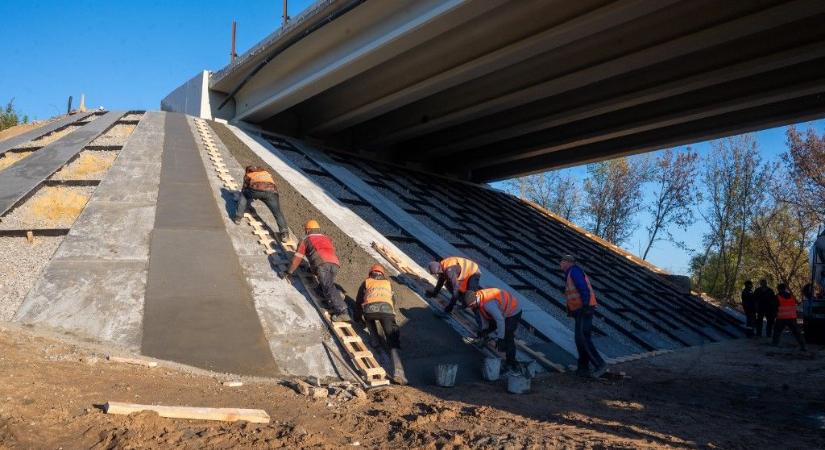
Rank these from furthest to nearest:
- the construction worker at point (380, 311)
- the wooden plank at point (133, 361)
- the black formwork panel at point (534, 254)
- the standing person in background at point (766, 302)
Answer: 1. the standing person in background at point (766, 302)
2. the black formwork panel at point (534, 254)
3. the construction worker at point (380, 311)
4. the wooden plank at point (133, 361)

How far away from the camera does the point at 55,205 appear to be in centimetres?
948

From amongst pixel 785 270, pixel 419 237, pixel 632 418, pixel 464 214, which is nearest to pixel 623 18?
pixel 419 237

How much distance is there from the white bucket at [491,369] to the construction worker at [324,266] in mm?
1999

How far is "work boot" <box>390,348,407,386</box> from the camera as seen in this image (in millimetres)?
6457

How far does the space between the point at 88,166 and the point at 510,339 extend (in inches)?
394

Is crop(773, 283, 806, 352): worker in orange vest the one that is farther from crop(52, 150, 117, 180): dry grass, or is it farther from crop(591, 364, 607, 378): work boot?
crop(52, 150, 117, 180): dry grass

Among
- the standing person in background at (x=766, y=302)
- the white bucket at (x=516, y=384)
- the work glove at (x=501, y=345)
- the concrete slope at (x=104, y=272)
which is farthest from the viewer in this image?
the standing person in background at (x=766, y=302)

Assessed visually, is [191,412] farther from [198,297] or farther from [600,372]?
[600,372]

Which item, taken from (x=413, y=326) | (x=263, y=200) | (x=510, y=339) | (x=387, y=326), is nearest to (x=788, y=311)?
(x=510, y=339)

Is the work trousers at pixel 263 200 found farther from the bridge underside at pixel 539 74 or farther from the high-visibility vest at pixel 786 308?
the high-visibility vest at pixel 786 308

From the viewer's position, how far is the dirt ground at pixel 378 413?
4031 mm

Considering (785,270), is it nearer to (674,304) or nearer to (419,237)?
(674,304)

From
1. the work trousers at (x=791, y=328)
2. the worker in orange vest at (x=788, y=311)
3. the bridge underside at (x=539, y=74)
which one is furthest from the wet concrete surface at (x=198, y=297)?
the work trousers at (x=791, y=328)

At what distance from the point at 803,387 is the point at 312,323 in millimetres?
7394
